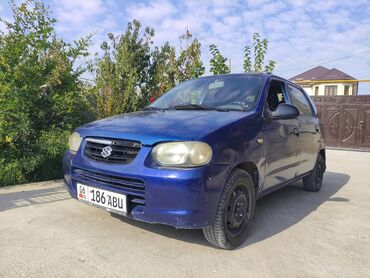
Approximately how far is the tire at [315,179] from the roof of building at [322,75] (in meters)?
22.3

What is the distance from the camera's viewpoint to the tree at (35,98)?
4926 millimetres

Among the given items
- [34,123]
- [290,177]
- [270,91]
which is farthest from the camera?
[34,123]

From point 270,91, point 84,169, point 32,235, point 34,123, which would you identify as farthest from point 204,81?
point 34,123

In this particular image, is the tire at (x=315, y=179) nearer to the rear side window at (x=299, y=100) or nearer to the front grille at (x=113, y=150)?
the rear side window at (x=299, y=100)

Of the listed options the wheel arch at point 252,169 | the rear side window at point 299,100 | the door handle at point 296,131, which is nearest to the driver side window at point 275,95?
the rear side window at point 299,100

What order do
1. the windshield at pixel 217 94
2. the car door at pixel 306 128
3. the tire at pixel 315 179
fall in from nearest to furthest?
the windshield at pixel 217 94 → the car door at pixel 306 128 → the tire at pixel 315 179

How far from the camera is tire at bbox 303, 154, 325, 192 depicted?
17.0 feet

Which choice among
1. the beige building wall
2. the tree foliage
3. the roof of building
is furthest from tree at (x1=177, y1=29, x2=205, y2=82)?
the roof of building

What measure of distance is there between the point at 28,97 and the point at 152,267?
142 inches

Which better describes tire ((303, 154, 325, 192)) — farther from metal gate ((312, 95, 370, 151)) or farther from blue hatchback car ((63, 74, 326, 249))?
metal gate ((312, 95, 370, 151))

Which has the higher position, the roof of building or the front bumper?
the roof of building

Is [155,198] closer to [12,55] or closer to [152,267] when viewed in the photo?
[152,267]

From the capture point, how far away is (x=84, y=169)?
9.93 feet

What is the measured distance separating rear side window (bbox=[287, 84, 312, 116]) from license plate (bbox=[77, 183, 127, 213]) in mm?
2726
